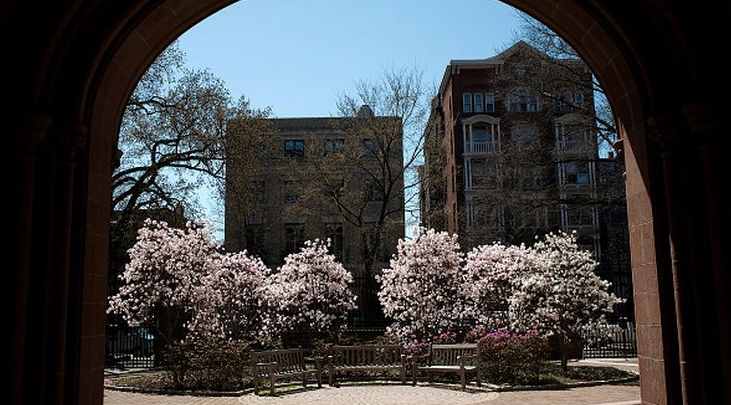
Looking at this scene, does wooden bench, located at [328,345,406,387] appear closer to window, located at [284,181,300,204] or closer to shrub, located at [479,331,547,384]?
shrub, located at [479,331,547,384]

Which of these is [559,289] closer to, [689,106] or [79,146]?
[689,106]

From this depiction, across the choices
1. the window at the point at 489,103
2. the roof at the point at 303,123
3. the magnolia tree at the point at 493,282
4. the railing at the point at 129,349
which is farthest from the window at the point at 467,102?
the railing at the point at 129,349

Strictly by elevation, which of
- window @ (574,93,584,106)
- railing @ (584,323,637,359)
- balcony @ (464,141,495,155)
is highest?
balcony @ (464,141,495,155)

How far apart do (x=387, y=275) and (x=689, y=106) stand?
14.4 metres

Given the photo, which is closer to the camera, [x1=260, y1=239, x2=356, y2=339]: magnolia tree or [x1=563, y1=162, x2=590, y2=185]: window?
[x1=260, y1=239, x2=356, y2=339]: magnolia tree

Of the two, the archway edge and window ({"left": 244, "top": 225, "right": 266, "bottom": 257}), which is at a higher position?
window ({"left": 244, "top": 225, "right": 266, "bottom": 257})

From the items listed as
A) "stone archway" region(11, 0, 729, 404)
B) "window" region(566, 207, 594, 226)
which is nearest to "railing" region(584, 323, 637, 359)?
"window" region(566, 207, 594, 226)

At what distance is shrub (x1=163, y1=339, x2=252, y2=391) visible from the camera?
13.6m

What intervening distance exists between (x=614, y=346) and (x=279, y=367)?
489 inches

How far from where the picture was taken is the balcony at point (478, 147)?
40.4 meters

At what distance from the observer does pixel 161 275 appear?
16.2 m

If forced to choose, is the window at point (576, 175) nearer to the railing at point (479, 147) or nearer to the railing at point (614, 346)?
the railing at point (479, 147)

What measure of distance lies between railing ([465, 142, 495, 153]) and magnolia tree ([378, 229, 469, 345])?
23.1 m

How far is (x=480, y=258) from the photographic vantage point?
62.5 ft
